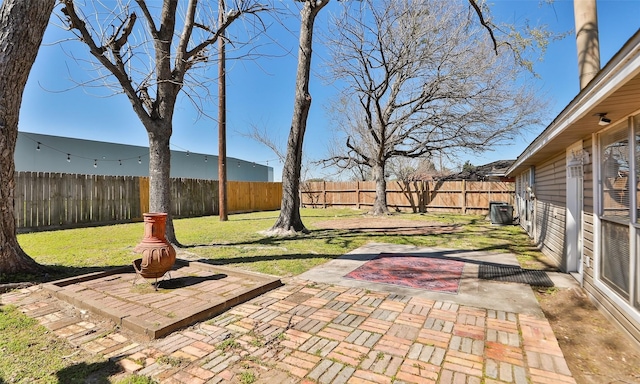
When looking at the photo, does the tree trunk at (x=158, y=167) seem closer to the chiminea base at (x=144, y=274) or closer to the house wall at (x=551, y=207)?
the chiminea base at (x=144, y=274)

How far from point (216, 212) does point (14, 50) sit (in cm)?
1161

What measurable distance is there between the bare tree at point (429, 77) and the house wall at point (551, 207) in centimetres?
600

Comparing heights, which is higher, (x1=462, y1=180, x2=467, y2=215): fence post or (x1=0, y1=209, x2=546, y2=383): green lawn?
(x1=462, y1=180, x2=467, y2=215): fence post

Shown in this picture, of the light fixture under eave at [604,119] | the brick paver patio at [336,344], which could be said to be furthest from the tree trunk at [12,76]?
the light fixture under eave at [604,119]

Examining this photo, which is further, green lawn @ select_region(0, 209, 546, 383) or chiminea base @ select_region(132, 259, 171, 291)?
chiminea base @ select_region(132, 259, 171, 291)

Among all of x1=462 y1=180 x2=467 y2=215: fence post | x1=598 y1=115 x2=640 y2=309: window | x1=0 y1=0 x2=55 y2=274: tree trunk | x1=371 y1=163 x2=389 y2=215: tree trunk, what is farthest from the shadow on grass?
x1=462 y1=180 x2=467 y2=215: fence post

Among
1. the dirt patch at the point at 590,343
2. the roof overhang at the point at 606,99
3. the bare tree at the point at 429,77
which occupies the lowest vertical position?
the dirt patch at the point at 590,343

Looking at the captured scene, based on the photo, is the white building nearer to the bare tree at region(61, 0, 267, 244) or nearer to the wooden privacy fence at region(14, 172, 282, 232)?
the wooden privacy fence at region(14, 172, 282, 232)

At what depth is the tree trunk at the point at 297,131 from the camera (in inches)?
316

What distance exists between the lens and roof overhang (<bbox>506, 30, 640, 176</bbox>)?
187cm

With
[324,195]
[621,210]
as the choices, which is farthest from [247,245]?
[324,195]

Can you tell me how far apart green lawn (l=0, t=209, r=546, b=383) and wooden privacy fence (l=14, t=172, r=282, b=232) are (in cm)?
94

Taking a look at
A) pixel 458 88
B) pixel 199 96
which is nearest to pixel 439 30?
pixel 458 88

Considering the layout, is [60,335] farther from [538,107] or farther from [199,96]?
[538,107]
